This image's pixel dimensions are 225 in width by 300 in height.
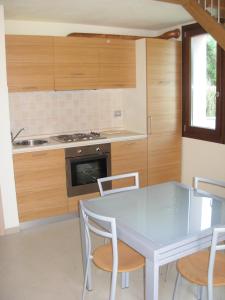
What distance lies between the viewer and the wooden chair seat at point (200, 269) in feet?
6.48

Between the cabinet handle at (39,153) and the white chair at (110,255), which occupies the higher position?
the cabinet handle at (39,153)

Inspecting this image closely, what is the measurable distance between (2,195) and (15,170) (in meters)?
0.29

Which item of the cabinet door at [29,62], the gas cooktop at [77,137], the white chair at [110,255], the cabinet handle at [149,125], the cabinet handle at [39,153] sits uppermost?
the cabinet door at [29,62]

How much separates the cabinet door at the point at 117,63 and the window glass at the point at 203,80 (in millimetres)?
804

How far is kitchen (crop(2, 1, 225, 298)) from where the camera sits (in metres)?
4.07

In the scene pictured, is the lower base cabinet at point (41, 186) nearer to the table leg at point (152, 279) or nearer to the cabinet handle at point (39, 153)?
the cabinet handle at point (39, 153)

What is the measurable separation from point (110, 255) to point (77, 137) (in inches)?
81.5

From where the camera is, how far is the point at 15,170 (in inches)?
141

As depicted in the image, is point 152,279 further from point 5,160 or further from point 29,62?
point 29,62

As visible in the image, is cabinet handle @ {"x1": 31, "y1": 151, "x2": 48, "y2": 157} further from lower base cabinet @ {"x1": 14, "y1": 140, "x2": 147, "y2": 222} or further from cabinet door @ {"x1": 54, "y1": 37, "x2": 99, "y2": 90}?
cabinet door @ {"x1": 54, "y1": 37, "x2": 99, "y2": 90}

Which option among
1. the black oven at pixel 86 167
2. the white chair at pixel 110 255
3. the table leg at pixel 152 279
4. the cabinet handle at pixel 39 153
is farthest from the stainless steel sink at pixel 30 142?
the table leg at pixel 152 279

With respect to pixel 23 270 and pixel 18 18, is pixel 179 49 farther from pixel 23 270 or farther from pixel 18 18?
pixel 23 270

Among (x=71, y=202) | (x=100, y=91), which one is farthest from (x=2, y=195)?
(x=100, y=91)

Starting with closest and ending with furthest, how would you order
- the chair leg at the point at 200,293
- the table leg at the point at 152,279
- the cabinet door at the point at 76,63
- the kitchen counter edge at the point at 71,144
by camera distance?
the table leg at the point at 152,279, the chair leg at the point at 200,293, the kitchen counter edge at the point at 71,144, the cabinet door at the point at 76,63
